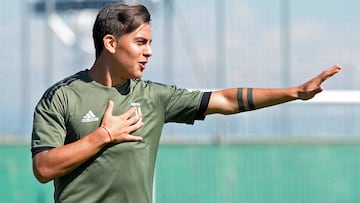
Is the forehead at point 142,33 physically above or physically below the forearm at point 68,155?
above

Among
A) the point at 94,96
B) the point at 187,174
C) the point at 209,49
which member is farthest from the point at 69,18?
the point at 94,96

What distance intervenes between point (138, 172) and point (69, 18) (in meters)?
5.36

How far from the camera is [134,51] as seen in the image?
4.04 m

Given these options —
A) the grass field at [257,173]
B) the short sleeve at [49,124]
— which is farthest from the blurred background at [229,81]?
the short sleeve at [49,124]

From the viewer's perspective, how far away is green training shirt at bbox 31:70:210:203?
3951 mm

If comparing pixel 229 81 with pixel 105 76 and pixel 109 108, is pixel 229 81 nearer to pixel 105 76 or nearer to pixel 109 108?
pixel 105 76

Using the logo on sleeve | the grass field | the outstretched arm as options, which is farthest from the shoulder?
the grass field

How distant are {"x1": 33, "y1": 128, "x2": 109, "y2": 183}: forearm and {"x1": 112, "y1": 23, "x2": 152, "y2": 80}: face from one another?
33 centimetres

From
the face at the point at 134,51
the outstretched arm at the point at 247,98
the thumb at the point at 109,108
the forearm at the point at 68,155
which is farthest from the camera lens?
the outstretched arm at the point at 247,98

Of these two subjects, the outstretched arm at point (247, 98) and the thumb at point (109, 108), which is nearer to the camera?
the thumb at point (109, 108)

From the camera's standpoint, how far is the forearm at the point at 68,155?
3.81 m

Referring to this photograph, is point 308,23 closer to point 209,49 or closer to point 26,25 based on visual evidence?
point 209,49

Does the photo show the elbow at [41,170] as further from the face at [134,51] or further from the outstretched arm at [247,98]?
the outstretched arm at [247,98]

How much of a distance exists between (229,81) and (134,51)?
4.84 m
